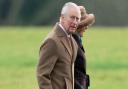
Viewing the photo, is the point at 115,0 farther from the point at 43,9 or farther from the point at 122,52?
the point at 122,52

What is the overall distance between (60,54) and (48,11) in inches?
2336

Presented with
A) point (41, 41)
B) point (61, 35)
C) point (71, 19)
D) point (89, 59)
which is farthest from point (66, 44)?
point (89, 59)

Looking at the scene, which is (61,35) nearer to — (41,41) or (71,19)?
(71,19)

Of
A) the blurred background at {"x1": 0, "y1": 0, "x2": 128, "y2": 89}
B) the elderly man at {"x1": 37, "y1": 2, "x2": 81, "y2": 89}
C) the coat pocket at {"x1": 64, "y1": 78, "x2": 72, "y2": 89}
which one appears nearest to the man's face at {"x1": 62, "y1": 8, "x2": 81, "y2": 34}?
the elderly man at {"x1": 37, "y1": 2, "x2": 81, "y2": 89}

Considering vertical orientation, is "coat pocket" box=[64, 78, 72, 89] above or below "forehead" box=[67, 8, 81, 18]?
below

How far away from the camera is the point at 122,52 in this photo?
28.2 metres

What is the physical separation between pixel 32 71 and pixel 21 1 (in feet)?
159

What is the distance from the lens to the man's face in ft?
25.3

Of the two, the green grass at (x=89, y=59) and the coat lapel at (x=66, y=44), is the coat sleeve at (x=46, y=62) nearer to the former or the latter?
the coat lapel at (x=66, y=44)

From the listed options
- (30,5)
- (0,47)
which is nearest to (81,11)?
(0,47)

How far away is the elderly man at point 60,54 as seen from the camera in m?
7.70

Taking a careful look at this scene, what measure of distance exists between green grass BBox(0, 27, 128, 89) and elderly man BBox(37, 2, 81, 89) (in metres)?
8.22

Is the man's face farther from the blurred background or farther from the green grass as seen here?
the blurred background

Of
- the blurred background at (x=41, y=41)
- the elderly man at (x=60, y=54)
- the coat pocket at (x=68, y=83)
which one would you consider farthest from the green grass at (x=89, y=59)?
the elderly man at (x=60, y=54)
